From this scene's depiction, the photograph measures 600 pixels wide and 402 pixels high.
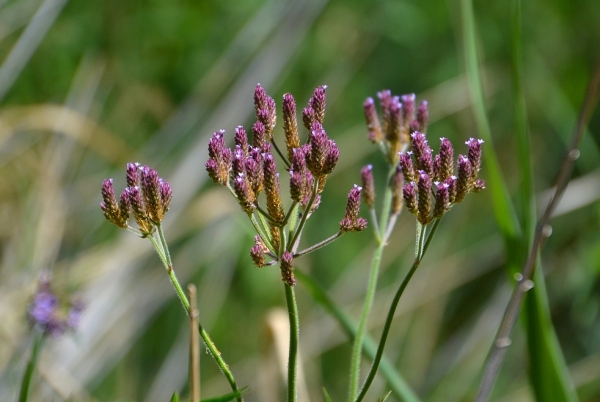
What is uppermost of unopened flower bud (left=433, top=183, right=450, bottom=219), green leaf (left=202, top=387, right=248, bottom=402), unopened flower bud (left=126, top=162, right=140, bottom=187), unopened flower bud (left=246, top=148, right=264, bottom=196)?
unopened flower bud (left=126, top=162, right=140, bottom=187)

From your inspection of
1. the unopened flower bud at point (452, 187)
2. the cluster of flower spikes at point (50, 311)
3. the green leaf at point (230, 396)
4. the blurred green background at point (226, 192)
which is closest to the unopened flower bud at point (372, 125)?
the unopened flower bud at point (452, 187)

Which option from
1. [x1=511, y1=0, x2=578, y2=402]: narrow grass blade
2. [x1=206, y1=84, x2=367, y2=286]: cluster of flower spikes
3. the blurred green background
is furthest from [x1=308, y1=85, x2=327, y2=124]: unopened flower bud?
the blurred green background

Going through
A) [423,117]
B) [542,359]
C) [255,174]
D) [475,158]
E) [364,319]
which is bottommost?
[542,359]

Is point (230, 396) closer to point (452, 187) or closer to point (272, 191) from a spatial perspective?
point (272, 191)

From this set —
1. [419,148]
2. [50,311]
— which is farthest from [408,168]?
[50,311]

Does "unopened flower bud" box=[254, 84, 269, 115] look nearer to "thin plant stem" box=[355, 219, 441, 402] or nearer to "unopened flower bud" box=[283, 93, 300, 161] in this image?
"unopened flower bud" box=[283, 93, 300, 161]

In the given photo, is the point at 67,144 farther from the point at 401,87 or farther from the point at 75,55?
the point at 401,87

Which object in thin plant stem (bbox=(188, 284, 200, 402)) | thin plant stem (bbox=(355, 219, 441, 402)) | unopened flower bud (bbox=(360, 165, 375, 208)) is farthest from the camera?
unopened flower bud (bbox=(360, 165, 375, 208))
